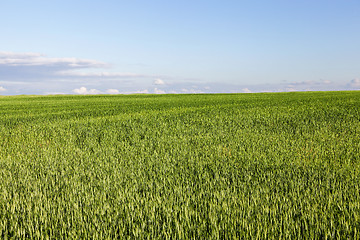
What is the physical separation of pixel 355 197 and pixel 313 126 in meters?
7.02

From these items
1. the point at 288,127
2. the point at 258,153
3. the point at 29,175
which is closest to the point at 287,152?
the point at 258,153

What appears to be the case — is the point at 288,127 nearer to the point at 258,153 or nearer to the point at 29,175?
the point at 258,153

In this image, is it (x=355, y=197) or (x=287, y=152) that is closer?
(x=355, y=197)

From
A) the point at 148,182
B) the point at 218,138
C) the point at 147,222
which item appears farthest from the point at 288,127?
the point at 147,222

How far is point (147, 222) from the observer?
3.27 metres

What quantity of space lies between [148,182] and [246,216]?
1756 mm

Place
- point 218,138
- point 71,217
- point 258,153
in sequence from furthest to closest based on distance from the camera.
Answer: point 218,138
point 258,153
point 71,217

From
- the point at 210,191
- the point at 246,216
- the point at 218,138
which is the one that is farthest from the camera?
the point at 218,138

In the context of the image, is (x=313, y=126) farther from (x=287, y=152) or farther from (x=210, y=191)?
(x=210, y=191)

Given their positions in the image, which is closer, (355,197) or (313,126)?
(355,197)

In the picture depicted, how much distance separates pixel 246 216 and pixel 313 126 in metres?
8.33

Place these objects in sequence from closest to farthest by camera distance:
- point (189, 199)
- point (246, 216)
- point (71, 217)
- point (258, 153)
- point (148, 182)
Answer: point (246, 216) < point (71, 217) < point (189, 199) < point (148, 182) < point (258, 153)

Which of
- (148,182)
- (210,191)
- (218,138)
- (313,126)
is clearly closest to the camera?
(210,191)

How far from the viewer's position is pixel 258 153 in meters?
6.25
